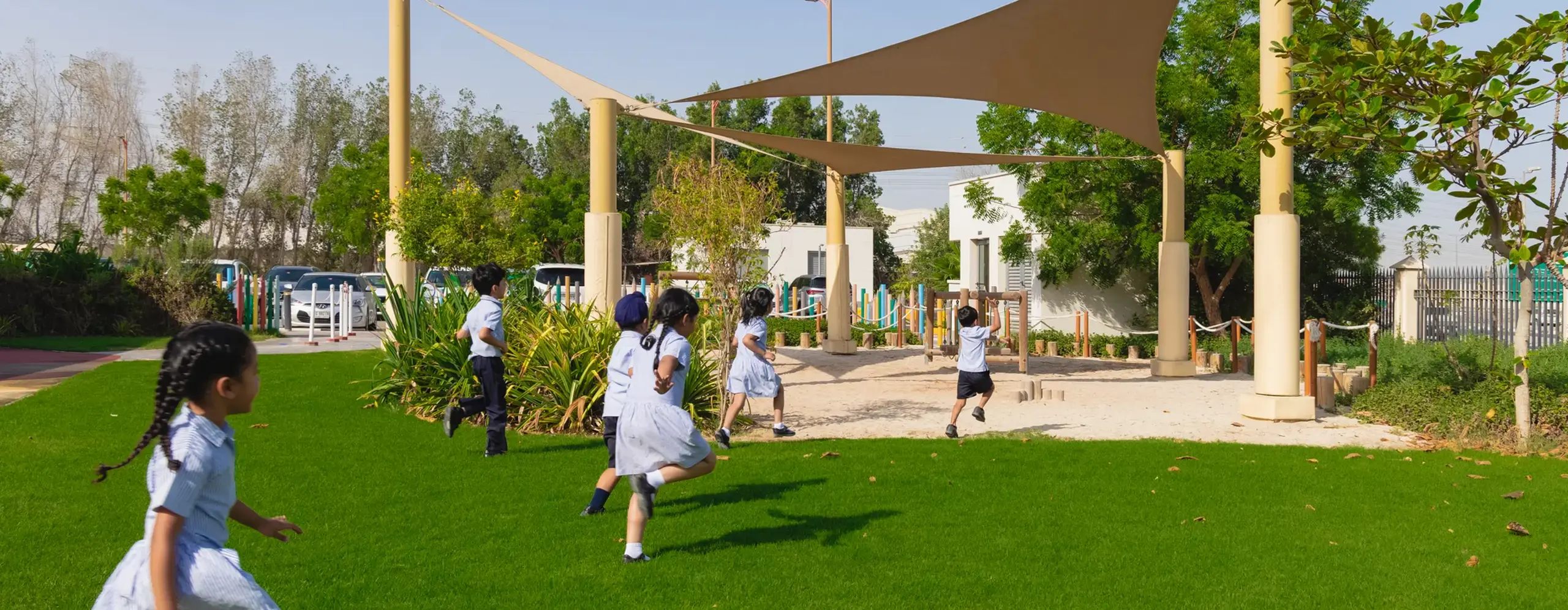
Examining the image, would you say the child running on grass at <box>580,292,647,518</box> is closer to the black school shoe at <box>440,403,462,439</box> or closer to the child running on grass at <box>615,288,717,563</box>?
the child running on grass at <box>615,288,717,563</box>

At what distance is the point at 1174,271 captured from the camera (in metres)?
14.4

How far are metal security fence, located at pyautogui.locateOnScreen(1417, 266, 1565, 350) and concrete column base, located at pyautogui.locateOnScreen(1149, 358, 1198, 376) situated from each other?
21.5 ft

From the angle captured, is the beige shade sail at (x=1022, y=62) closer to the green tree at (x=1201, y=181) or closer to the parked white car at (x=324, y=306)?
the green tree at (x=1201, y=181)

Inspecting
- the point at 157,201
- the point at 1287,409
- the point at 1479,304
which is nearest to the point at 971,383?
the point at 1287,409

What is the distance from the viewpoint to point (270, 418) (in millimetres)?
9430

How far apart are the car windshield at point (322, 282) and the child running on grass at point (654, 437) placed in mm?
19043

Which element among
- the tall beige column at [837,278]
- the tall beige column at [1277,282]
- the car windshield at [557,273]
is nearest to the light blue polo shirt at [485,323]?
the tall beige column at [1277,282]

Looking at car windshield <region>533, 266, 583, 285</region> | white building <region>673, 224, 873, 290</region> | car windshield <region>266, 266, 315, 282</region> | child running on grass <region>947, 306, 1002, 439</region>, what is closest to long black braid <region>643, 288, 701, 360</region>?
child running on grass <region>947, 306, 1002, 439</region>

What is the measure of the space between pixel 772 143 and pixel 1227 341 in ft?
31.5

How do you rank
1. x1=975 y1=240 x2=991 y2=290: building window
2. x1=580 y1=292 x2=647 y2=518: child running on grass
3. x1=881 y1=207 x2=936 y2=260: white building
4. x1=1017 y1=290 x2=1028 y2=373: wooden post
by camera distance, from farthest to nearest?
x1=881 y1=207 x2=936 y2=260: white building → x1=975 y1=240 x2=991 y2=290: building window → x1=1017 y1=290 x2=1028 y2=373: wooden post → x1=580 y1=292 x2=647 y2=518: child running on grass

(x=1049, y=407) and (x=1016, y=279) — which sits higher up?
(x=1016, y=279)

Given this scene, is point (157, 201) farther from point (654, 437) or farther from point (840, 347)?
point (654, 437)

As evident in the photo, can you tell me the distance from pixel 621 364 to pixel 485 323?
1.98 meters

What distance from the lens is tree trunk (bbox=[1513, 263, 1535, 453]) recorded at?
28.8 feet
